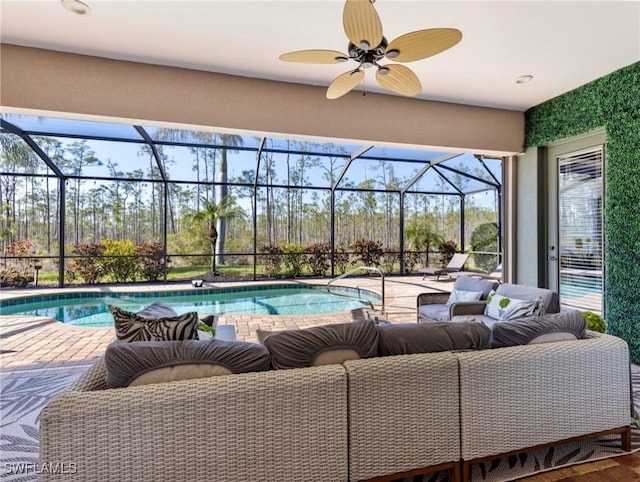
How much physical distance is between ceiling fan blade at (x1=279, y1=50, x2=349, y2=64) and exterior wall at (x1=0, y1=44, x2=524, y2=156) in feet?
4.84

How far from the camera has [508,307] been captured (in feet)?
10.9

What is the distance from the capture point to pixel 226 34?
3.04 metres

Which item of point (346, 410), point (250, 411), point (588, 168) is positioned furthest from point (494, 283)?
point (250, 411)

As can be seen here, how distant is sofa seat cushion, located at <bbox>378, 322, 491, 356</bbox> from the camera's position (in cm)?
187

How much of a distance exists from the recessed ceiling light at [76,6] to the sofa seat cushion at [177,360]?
2603mm

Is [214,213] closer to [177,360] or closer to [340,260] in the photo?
[340,260]

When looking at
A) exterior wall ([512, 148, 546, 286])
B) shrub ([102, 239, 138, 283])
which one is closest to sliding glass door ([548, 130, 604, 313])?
exterior wall ([512, 148, 546, 286])

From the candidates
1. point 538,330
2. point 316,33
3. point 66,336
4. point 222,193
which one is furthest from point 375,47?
point 222,193

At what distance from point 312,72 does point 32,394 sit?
3.85 m

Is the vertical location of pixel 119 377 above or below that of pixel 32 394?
above

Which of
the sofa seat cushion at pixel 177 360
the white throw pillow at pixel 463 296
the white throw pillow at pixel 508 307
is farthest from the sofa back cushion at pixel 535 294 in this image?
the sofa seat cushion at pixel 177 360

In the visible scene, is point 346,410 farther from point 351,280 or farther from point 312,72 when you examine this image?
point 351,280

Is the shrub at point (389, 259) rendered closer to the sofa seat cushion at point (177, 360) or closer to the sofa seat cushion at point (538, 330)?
the sofa seat cushion at point (538, 330)

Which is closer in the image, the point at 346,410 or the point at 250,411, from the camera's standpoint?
the point at 250,411
